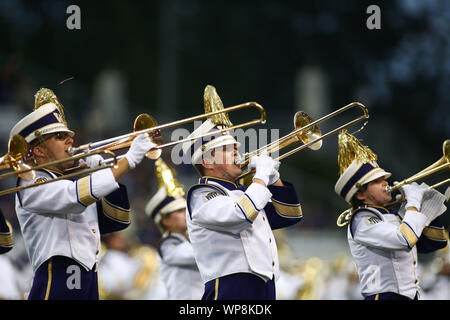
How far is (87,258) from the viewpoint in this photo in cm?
568

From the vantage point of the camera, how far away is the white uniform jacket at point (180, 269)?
752cm

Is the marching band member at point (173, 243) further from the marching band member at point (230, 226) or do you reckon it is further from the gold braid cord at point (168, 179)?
the marching band member at point (230, 226)

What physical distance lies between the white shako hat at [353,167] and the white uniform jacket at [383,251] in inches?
7.4

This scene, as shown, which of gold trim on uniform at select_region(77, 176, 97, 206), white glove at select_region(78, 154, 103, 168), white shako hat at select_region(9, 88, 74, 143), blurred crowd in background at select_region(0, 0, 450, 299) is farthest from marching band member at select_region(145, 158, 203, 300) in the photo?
blurred crowd in background at select_region(0, 0, 450, 299)

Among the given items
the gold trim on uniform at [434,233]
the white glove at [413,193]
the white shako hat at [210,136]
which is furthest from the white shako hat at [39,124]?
the gold trim on uniform at [434,233]

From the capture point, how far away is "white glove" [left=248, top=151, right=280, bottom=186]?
555cm

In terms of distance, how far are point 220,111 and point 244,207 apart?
66 centimetres

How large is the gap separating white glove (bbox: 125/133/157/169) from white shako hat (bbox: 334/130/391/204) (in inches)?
63.4

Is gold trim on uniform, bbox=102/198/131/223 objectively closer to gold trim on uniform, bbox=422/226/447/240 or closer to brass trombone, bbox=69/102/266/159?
brass trombone, bbox=69/102/266/159

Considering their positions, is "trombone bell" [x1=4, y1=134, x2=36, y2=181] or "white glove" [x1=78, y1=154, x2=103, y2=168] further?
"white glove" [x1=78, y1=154, x2=103, y2=168]
